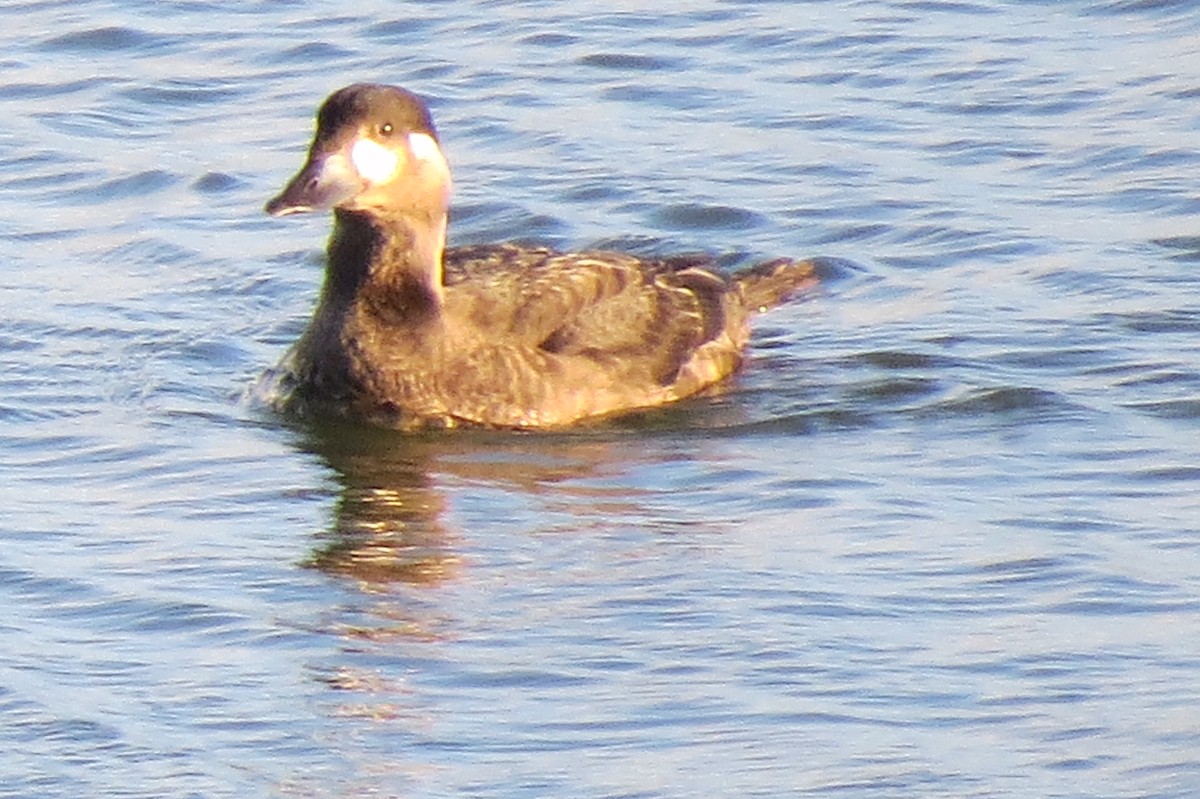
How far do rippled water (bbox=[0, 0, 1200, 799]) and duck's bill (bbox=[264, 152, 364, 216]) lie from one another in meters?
0.75

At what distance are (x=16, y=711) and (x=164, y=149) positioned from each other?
719 centimetres

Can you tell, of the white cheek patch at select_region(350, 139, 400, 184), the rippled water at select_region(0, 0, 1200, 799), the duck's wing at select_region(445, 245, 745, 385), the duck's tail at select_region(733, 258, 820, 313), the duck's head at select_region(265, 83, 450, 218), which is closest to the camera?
the rippled water at select_region(0, 0, 1200, 799)

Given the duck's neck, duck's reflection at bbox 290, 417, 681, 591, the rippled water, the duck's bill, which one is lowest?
duck's reflection at bbox 290, 417, 681, 591

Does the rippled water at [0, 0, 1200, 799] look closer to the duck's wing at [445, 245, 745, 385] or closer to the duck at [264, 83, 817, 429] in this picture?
the duck at [264, 83, 817, 429]

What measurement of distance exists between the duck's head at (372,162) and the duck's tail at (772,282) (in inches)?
57.1

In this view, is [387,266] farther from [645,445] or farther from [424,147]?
[645,445]

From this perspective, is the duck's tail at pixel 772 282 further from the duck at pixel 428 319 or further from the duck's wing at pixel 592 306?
the duck at pixel 428 319

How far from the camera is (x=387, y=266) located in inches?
427

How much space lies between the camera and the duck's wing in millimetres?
10969

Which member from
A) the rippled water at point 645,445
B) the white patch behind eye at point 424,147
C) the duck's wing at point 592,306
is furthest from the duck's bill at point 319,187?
the rippled water at point 645,445

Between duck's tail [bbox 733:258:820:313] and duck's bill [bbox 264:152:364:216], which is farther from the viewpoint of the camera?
duck's tail [bbox 733:258:820:313]

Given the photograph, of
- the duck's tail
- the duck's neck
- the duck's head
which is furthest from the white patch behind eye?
the duck's tail

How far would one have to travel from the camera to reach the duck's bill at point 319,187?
34.0ft

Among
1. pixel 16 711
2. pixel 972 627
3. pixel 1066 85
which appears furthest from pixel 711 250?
pixel 16 711
